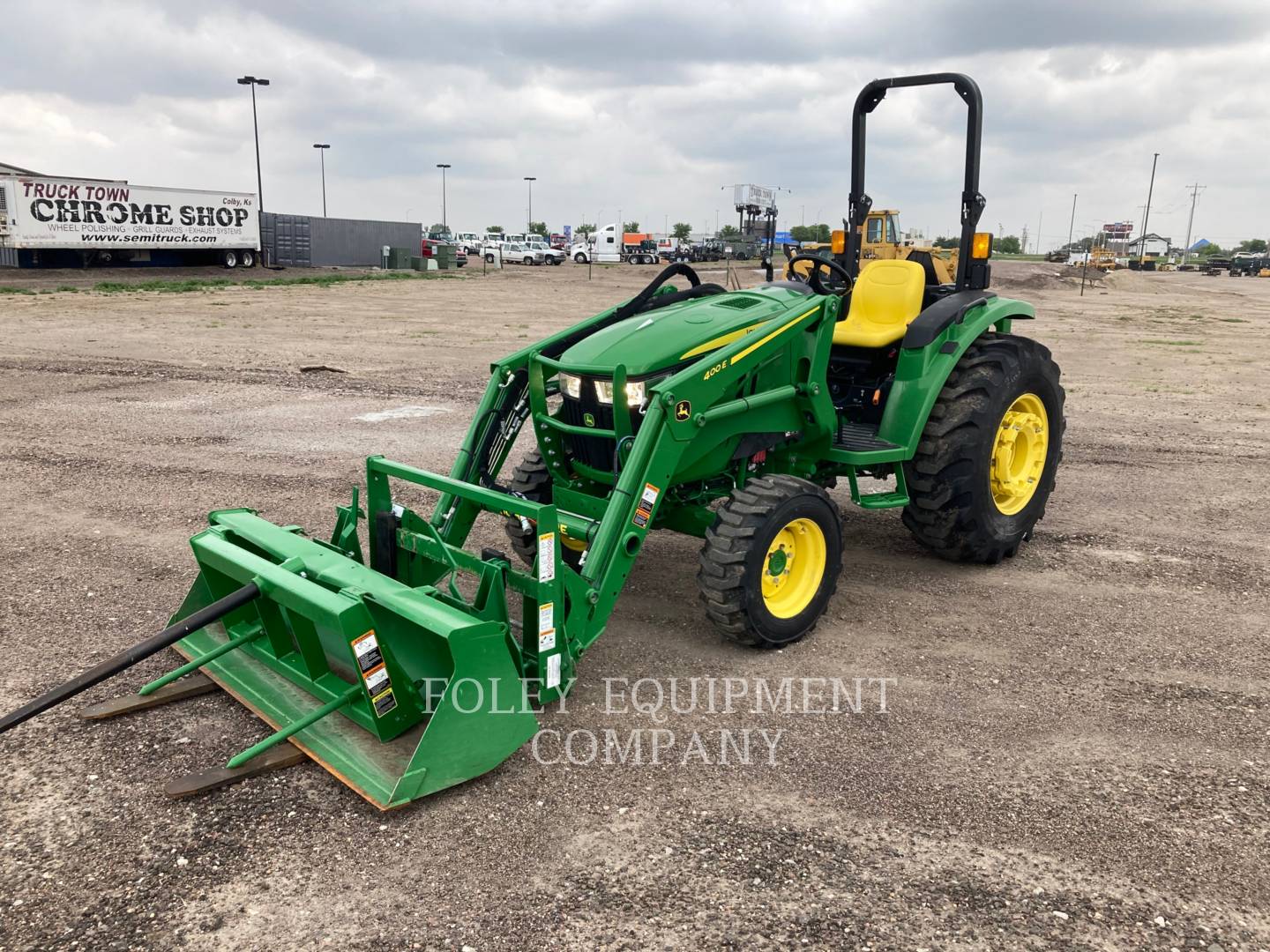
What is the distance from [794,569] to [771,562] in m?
0.23

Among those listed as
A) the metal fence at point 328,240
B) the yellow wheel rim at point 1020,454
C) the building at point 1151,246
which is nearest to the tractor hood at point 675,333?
the yellow wheel rim at point 1020,454

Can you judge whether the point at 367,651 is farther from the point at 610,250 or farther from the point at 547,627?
the point at 610,250

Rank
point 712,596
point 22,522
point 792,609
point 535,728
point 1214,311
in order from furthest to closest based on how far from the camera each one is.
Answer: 1. point 1214,311
2. point 22,522
3. point 792,609
4. point 712,596
5. point 535,728

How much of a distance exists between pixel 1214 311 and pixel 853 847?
2948cm

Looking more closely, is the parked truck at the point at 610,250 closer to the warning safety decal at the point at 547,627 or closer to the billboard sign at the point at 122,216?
the billboard sign at the point at 122,216

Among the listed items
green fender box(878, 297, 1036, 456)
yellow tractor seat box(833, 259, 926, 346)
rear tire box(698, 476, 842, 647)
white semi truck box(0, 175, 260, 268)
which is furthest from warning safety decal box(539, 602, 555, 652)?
white semi truck box(0, 175, 260, 268)

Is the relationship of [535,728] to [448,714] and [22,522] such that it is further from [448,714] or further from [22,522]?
[22,522]

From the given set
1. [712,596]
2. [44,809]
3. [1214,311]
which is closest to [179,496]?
[44,809]

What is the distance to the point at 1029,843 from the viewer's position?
10.3ft

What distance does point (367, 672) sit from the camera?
337cm

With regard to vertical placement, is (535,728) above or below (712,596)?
below

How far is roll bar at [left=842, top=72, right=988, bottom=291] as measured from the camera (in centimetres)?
548

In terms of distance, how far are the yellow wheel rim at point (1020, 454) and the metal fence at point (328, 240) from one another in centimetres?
3669

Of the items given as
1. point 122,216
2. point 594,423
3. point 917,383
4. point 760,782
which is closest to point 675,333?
point 594,423
